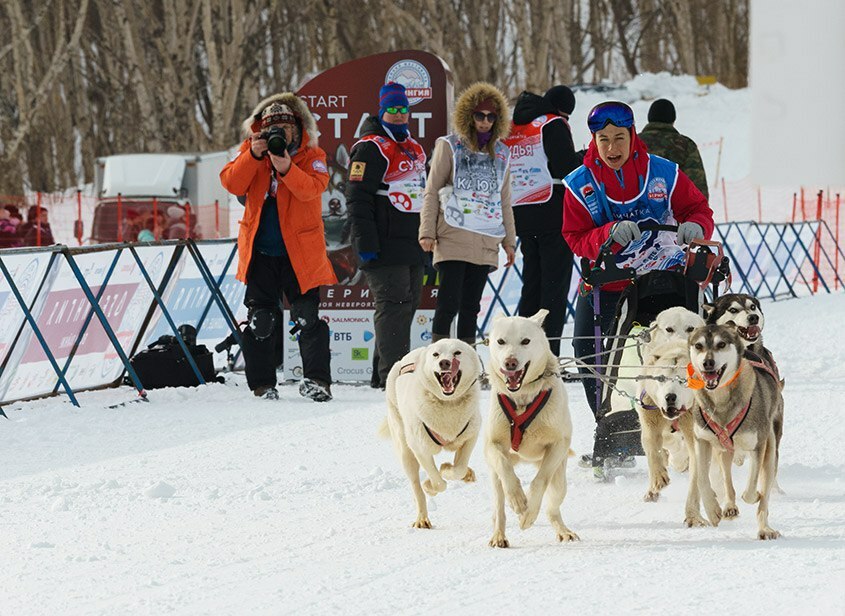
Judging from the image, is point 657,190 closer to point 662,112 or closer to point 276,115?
point 662,112

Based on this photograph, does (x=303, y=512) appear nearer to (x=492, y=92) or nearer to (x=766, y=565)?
(x=766, y=565)

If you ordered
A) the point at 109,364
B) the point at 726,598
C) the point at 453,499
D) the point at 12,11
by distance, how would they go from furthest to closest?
the point at 12,11
the point at 109,364
the point at 453,499
the point at 726,598

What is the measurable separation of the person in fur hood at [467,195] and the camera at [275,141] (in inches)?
31.8

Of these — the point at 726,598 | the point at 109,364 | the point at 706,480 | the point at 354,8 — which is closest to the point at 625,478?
the point at 706,480

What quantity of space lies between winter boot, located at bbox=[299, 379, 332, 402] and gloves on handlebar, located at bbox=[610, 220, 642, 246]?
10.2 feet

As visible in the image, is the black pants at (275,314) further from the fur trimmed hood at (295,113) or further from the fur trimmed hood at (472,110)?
the fur trimmed hood at (472,110)

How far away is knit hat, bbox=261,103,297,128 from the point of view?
6949 millimetres

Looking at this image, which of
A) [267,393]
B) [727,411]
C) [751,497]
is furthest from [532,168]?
[751,497]

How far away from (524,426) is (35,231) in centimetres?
1798

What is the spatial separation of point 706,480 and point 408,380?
0.98m

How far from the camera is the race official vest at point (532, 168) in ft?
23.9

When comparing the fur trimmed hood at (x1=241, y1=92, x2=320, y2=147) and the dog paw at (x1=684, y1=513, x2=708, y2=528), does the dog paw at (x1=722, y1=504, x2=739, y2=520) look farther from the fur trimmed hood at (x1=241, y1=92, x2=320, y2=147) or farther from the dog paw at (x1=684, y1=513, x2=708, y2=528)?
the fur trimmed hood at (x1=241, y1=92, x2=320, y2=147)

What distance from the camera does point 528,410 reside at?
11.6 ft

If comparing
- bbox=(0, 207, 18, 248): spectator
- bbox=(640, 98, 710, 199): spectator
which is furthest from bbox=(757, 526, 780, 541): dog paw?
bbox=(0, 207, 18, 248): spectator
